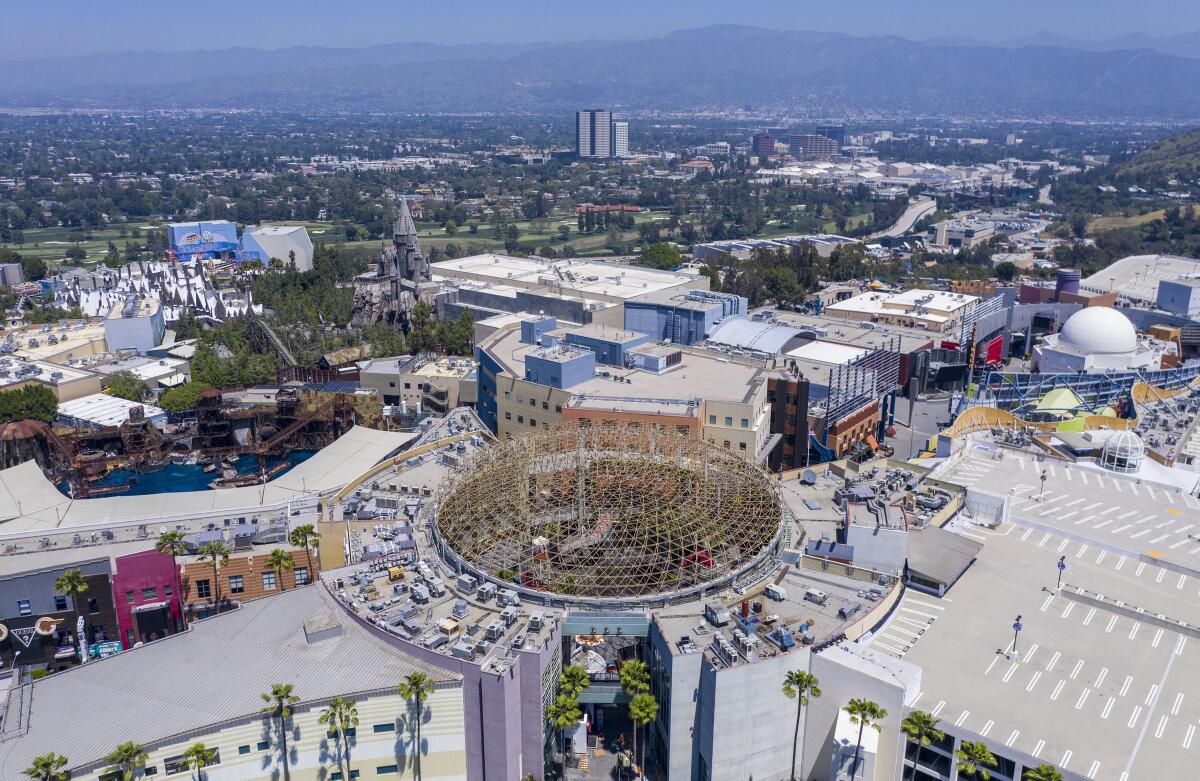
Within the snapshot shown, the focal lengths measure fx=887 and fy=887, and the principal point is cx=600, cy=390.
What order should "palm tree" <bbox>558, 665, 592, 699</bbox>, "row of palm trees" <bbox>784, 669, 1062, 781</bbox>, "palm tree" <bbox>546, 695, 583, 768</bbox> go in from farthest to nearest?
"palm tree" <bbox>558, 665, 592, 699</bbox>, "palm tree" <bbox>546, 695, 583, 768</bbox>, "row of palm trees" <bbox>784, 669, 1062, 781</bbox>

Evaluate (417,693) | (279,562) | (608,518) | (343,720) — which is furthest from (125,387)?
(417,693)

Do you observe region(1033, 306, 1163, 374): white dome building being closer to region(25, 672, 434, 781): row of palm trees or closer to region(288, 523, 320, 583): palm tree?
region(288, 523, 320, 583): palm tree

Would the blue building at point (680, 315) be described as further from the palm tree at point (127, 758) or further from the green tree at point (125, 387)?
the palm tree at point (127, 758)

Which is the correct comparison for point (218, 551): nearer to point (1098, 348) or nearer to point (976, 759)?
point (976, 759)

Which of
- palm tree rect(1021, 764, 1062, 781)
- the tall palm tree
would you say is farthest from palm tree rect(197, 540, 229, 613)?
palm tree rect(1021, 764, 1062, 781)

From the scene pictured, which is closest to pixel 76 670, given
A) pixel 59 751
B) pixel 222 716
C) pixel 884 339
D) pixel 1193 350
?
pixel 59 751

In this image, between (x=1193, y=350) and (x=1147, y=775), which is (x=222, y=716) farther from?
(x=1193, y=350)
